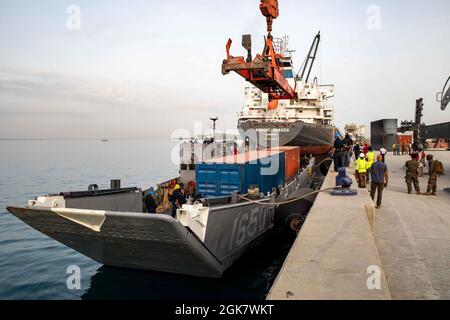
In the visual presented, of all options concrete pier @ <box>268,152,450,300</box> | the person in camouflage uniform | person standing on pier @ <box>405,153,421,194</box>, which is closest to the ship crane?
concrete pier @ <box>268,152,450,300</box>

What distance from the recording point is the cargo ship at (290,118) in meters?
24.3

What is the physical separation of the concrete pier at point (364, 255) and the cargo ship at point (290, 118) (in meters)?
14.0

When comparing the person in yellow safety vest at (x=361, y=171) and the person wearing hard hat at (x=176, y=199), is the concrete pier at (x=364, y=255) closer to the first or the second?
the person in yellow safety vest at (x=361, y=171)

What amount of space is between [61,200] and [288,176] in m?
9.87

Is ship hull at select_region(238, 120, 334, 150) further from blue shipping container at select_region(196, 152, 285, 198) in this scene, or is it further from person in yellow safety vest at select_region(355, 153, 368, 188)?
blue shipping container at select_region(196, 152, 285, 198)

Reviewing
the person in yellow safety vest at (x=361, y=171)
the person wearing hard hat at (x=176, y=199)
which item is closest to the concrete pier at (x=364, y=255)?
the person in yellow safety vest at (x=361, y=171)

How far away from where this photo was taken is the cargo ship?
79.8 feet

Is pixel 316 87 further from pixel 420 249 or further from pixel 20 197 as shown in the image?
pixel 20 197

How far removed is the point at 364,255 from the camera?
17.9ft

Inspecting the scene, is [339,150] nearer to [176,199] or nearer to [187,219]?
[176,199]

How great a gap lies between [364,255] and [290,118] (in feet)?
76.7

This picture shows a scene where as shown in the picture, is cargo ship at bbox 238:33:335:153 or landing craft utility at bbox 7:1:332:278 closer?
landing craft utility at bbox 7:1:332:278

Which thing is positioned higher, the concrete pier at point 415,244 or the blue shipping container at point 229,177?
the blue shipping container at point 229,177
